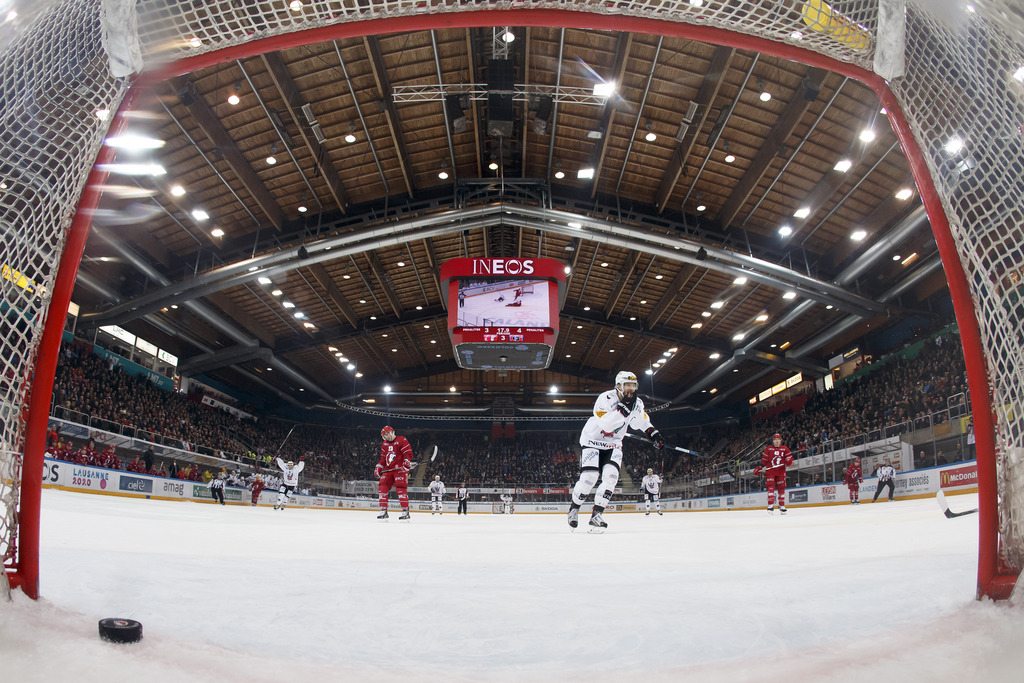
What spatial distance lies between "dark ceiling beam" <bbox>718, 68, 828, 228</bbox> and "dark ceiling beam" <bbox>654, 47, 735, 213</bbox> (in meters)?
1.82

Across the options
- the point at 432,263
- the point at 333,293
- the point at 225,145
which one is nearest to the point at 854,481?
the point at 432,263

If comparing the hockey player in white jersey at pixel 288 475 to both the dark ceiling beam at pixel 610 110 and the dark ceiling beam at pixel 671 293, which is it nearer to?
the dark ceiling beam at pixel 610 110

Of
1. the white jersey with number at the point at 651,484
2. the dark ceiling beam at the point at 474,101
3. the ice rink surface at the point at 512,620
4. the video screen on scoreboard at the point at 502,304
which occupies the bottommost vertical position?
the white jersey with number at the point at 651,484

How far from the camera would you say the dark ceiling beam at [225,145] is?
506 inches

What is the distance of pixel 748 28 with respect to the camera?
1.97 meters

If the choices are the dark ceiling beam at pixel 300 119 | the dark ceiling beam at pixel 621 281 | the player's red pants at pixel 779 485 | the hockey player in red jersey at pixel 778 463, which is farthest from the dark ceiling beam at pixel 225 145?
the player's red pants at pixel 779 485

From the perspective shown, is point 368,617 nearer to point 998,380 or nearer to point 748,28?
point 998,380

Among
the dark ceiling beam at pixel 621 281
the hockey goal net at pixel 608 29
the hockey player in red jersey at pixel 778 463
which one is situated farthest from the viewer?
the dark ceiling beam at pixel 621 281

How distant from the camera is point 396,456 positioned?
9.52 metres

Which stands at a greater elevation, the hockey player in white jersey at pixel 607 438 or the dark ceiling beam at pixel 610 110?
the dark ceiling beam at pixel 610 110

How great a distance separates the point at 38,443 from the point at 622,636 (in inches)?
70.4

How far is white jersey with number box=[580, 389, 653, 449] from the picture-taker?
629cm

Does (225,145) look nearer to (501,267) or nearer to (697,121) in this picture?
(501,267)

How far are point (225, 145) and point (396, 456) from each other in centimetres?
1056
